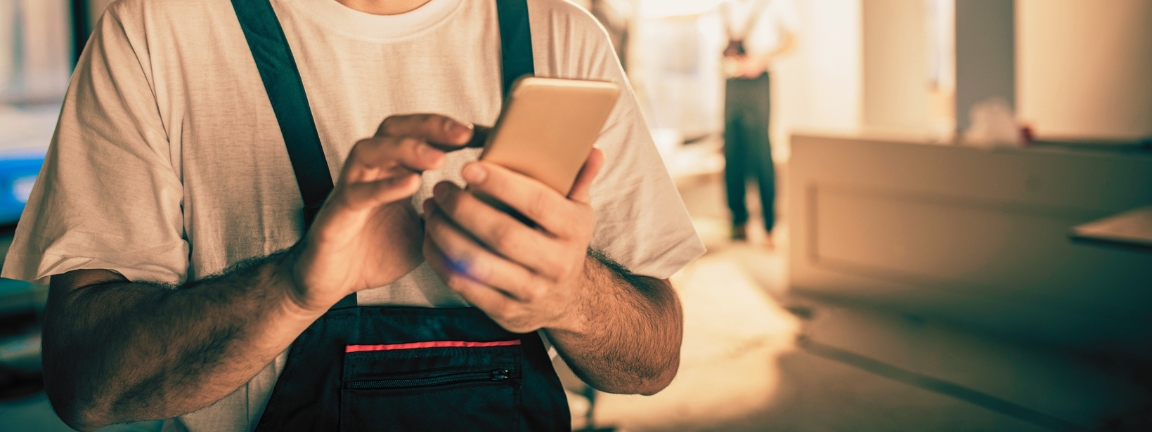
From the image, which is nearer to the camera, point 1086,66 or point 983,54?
point 1086,66

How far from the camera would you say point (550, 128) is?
55 centimetres

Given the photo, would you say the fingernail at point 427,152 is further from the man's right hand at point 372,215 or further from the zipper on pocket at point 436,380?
the zipper on pocket at point 436,380

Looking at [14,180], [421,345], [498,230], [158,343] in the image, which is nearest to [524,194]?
[498,230]

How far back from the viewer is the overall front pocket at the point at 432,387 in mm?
755

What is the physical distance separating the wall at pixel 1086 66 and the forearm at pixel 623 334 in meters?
3.76

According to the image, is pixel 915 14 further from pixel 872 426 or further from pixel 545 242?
pixel 545 242

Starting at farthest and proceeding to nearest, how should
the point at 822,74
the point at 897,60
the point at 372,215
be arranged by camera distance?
the point at 822,74 < the point at 897,60 < the point at 372,215

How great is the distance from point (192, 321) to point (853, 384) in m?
2.54

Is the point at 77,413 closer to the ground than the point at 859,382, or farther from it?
farther from it

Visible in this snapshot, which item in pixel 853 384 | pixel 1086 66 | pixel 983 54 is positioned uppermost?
pixel 983 54

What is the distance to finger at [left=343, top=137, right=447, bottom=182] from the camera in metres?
0.49

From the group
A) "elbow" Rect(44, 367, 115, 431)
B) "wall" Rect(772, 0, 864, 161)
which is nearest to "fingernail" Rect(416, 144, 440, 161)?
"elbow" Rect(44, 367, 115, 431)

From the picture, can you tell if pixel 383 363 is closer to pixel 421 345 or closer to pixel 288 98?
pixel 421 345

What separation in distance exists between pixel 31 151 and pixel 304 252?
113 inches
